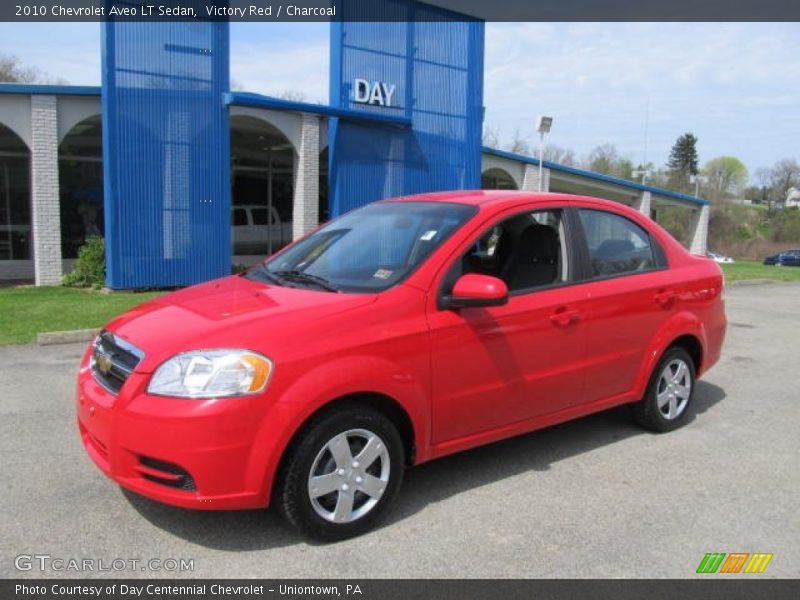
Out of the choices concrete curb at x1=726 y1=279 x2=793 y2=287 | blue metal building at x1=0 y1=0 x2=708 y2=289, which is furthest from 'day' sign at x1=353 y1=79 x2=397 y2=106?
concrete curb at x1=726 y1=279 x2=793 y2=287

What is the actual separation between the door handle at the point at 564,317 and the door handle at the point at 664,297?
35.2 inches

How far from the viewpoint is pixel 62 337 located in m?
8.02

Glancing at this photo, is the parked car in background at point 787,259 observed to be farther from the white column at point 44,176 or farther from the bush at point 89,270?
the white column at point 44,176

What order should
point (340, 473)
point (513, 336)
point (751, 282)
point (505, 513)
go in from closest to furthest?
1. point (340, 473)
2. point (505, 513)
3. point (513, 336)
4. point (751, 282)

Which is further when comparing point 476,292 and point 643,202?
point 643,202

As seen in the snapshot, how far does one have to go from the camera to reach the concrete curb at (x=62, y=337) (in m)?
7.94

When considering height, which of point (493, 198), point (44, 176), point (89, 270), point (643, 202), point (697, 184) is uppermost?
point (697, 184)

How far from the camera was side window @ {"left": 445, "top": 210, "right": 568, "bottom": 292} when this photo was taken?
4387 millimetres

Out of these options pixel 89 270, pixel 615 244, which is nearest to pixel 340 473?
pixel 615 244

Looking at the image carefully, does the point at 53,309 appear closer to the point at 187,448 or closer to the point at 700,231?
the point at 187,448

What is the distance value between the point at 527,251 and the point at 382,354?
1.55m

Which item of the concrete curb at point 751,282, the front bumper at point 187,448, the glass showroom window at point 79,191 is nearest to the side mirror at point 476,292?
the front bumper at point 187,448

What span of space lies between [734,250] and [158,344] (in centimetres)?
7128

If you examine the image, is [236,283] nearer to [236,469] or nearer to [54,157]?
[236,469]
